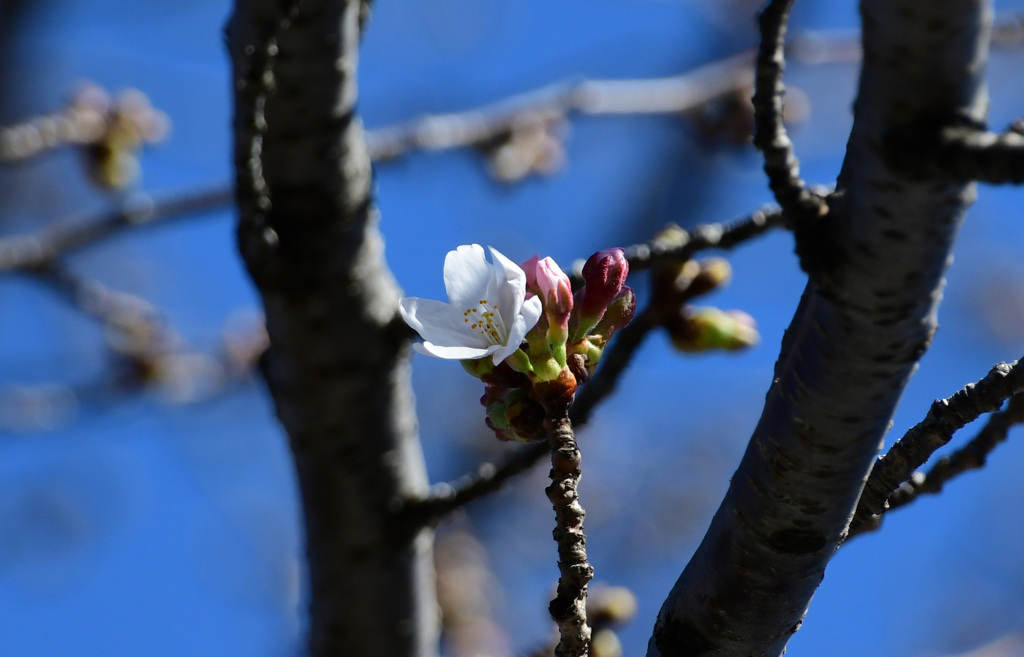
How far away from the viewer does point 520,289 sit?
1.10 metres

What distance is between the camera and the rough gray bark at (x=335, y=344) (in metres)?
1.51

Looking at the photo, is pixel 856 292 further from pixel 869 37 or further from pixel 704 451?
pixel 704 451

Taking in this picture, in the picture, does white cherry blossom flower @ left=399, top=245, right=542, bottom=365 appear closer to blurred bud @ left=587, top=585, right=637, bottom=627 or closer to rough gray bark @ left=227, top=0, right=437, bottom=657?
rough gray bark @ left=227, top=0, right=437, bottom=657

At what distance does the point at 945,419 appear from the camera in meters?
0.97

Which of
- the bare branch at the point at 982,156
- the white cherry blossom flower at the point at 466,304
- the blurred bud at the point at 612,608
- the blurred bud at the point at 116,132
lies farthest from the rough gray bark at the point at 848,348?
the blurred bud at the point at 116,132

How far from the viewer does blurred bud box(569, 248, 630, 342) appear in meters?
1.19

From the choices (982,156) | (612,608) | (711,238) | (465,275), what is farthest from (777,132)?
(612,608)

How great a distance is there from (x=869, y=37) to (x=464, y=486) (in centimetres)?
112

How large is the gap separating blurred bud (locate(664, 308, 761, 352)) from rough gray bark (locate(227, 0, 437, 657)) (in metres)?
0.53

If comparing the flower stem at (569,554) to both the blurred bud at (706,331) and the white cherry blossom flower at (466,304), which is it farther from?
the blurred bud at (706,331)

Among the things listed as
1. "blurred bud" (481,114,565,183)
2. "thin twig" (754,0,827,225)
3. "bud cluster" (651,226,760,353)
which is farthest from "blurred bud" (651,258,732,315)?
"blurred bud" (481,114,565,183)

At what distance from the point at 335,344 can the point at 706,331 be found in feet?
2.26

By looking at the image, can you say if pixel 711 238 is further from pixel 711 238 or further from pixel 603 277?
pixel 603 277

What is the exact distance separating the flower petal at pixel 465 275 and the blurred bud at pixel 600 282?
132 millimetres
